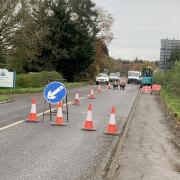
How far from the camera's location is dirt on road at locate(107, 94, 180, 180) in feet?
31.7

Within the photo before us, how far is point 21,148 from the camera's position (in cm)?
1209

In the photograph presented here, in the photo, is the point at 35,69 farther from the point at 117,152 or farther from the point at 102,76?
the point at 117,152

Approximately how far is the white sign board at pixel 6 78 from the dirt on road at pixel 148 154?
1880 centimetres

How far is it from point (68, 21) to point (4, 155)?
5837 cm

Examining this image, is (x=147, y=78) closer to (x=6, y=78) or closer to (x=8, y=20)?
(x=8, y=20)

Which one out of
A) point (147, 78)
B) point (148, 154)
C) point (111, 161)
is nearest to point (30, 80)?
point (147, 78)

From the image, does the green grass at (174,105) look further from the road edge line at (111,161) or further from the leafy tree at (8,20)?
the leafy tree at (8,20)

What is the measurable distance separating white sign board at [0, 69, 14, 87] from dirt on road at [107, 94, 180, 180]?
1880 cm

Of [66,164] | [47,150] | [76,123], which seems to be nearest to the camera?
[66,164]

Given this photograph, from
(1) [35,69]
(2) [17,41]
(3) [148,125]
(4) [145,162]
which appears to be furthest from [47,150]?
(1) [35,69]

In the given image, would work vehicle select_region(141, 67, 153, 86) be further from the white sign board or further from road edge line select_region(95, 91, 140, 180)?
road edge line select_region(95, 91, 140, 180)

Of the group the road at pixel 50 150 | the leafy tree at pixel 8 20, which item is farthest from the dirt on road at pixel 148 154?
the leafy tree at pixel 8 20

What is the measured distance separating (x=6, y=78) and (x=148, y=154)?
25.8 m

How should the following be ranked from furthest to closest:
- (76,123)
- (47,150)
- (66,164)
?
(76,123)
(47,150)
(66,164)
